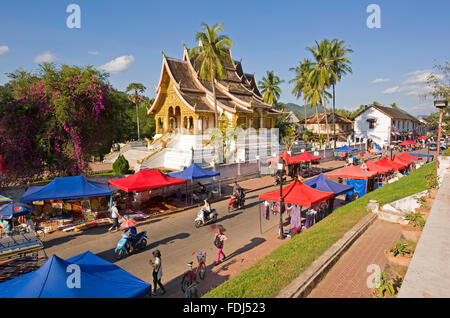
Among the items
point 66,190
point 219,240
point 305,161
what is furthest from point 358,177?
point 66,190

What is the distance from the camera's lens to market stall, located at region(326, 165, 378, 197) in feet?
59.2

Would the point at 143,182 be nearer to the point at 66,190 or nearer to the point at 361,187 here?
the point at 66,190

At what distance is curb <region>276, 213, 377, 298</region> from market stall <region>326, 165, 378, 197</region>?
8793 millimetres

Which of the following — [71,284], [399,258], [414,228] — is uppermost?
[71,284]

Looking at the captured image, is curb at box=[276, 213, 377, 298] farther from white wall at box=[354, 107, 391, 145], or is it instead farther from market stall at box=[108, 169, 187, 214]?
white wall at box=[354, 107, 391, 145]

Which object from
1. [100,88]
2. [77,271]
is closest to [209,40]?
[100,88]

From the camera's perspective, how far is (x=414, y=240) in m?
8.48

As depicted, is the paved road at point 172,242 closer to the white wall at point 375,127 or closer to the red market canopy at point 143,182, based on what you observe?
the red market canopy at point 143,182

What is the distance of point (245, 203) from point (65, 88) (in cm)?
1338

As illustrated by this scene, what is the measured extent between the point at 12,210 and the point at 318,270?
12.5 metres

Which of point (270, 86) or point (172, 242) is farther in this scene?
point (270, 86)

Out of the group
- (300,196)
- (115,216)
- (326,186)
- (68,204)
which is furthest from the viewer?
(68,204)

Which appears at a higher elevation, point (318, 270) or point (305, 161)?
point (305, 161)

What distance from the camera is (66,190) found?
45.4ft
